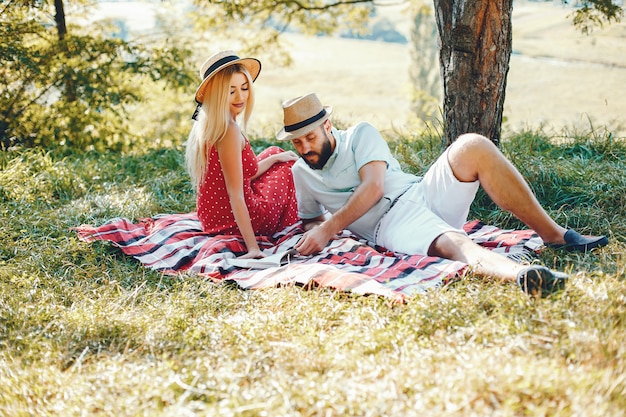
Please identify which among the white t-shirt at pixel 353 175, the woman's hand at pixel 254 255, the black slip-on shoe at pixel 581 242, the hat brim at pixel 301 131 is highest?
the hat brim at pixel 301 131

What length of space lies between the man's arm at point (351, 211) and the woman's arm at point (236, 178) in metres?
0.35

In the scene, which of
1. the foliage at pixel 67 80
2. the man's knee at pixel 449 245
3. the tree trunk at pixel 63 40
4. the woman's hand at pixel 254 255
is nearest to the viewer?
the man's knee at pixel 449 245

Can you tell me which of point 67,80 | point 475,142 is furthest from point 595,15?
point 67,80

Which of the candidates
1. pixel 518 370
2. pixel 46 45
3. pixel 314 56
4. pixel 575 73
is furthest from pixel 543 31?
pixel 518 370

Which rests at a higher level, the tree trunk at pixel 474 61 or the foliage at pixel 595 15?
the foliage at pixel 595 15

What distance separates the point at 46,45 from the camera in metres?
7.24

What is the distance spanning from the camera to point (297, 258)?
151 inches

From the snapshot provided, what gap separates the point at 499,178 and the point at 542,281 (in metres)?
0.88

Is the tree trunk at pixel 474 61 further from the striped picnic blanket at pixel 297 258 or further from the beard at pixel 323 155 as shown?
the beard at pixel 323 155

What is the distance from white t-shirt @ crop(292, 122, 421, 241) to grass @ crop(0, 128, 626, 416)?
3.13 feet

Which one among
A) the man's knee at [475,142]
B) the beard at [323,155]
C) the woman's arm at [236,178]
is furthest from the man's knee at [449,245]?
the woman's arm at [236,178]

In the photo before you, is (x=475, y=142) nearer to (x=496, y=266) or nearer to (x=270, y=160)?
(x=496, y=266)

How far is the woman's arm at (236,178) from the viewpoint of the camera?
3908 mm

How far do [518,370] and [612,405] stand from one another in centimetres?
31
